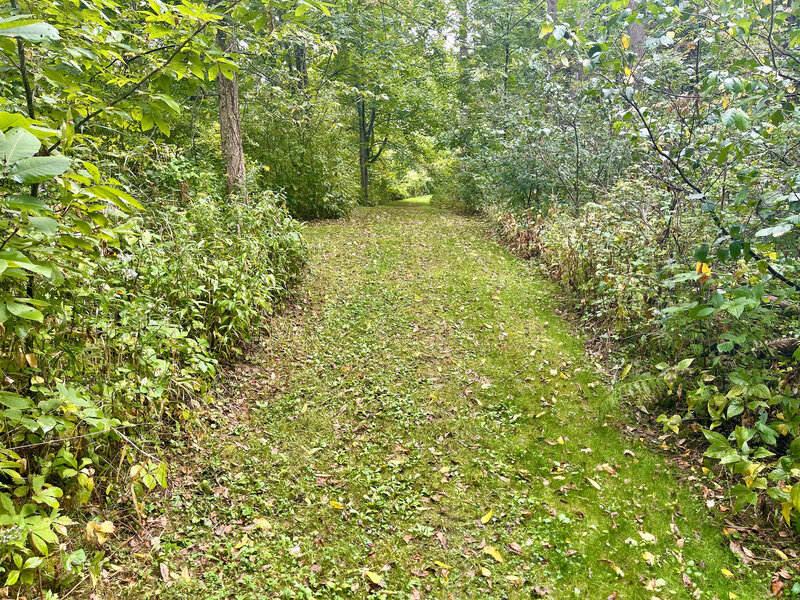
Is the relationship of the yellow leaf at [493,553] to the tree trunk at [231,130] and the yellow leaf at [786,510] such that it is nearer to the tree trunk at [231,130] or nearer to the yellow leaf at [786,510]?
the yellow leaf at [786,510]

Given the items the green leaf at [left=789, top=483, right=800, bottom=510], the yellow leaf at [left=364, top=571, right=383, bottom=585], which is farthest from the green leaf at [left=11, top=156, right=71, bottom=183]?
the green leaf at [left=789, top=483, right=800, bottom=510]

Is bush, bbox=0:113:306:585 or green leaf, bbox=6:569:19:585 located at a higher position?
bush, bbox=0:113:306:585

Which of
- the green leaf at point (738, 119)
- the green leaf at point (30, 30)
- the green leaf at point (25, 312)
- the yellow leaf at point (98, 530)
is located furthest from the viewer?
the yellow leaf at point (98, 530)

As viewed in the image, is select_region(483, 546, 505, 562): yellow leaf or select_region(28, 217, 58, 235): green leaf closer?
select_region(28, 217, 58, 235): green leaf

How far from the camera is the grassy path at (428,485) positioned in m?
2.77

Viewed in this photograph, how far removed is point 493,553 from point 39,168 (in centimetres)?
317

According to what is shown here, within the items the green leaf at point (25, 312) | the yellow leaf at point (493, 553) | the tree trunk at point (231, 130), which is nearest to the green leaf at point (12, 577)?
the green leaf at point (25, 312)

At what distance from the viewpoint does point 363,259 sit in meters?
8.38

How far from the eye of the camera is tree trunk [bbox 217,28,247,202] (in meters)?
6.41

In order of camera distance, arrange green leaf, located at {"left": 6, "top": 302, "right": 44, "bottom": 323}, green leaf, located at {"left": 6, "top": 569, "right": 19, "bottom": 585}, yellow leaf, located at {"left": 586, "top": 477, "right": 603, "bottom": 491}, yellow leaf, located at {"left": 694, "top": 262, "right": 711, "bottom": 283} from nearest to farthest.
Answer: green leaf, located at {"left": 6, "top": 302, "right": 44, "bottom": 323} → green leaf, located at {"left": 6, "top": 569, "right": 19, "bottom": 585} → yellow leaf, located at {"left": 694, "top": 262, "right": 711, "bottom": 283} → yellow leaf, located at {"left": 586, "top": 477, "right": 603, "bottom": 491}

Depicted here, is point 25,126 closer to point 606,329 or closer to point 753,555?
point 753,555

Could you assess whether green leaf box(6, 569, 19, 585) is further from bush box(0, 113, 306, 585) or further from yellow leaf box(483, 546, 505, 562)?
yellow leaf box(483, 546, 505, 562)

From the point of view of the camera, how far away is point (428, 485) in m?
3.52

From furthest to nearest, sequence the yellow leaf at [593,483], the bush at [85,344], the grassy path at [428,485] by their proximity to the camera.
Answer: the yellow leaf at [593,483] → the grassy path at [428,485] → the bush at [85,344]
